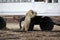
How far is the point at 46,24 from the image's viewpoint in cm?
1497

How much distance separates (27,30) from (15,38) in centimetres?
242

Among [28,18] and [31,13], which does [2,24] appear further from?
[31,13]

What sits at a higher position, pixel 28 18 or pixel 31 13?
pixel 31 13

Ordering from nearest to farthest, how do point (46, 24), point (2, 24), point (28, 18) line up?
point (28, 18) → point (46, 24) → point (2, 24)

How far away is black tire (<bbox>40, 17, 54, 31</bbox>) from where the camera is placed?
586 inches

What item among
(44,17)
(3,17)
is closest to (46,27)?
(44,17)

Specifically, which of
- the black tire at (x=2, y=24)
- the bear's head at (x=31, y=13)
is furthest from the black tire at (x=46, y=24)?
the black tire at (x=2, y=24)

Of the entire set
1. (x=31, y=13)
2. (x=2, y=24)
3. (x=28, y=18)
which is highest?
(x=31, y=13)

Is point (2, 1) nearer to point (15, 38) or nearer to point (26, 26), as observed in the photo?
point (26, 26)

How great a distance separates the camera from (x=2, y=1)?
15.9 meters

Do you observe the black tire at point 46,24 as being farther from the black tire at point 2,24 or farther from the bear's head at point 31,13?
the black tire at point 2,24

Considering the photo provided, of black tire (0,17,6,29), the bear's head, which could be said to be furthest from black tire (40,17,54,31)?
black tire (0,17,6,29)

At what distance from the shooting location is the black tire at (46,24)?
1488cm

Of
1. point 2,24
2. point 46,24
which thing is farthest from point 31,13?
point 2,24
